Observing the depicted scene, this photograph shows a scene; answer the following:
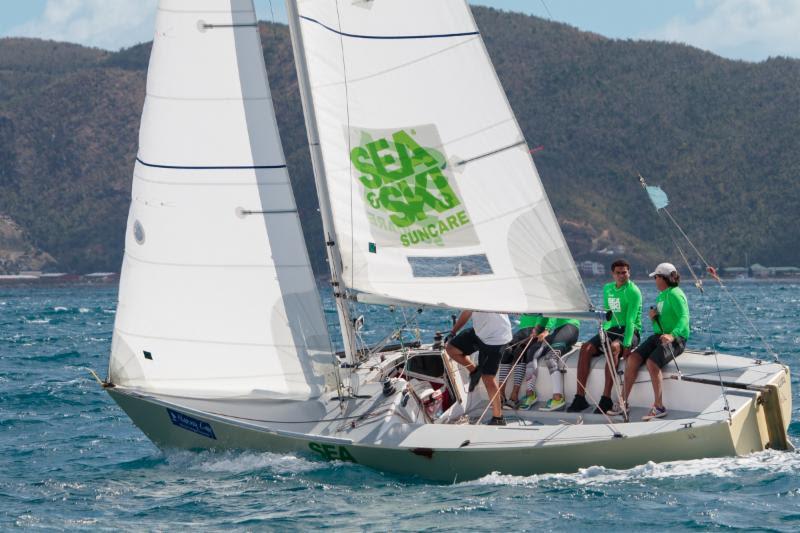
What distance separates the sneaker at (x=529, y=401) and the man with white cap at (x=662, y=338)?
0.95m

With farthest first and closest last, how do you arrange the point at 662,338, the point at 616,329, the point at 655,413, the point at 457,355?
the point at 616,329 < the point at 457,355 < the point at 662,338 < the point at 655,413

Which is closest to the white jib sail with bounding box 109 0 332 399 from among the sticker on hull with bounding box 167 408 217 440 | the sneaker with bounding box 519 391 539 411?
the sticker on hull with bounding box 167 408 217 440

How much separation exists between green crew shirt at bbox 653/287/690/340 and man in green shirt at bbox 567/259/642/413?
21cm

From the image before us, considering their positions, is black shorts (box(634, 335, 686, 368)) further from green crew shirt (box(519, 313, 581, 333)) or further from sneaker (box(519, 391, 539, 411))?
sneaker (box(519, 391, 539, 411))

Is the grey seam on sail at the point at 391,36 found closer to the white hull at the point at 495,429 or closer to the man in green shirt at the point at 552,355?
the man in green shirt at the point at 552,355

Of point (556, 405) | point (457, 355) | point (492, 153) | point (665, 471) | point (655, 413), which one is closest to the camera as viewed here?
point (665, 471)

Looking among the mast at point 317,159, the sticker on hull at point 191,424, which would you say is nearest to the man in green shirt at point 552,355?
the mast at point 317,159

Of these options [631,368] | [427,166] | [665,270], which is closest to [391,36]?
[427,166]

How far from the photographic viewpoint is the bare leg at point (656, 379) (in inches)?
380

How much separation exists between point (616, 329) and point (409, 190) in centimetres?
223

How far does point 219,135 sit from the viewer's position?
9938mm

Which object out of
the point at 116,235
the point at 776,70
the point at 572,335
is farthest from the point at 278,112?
the point at 572,335

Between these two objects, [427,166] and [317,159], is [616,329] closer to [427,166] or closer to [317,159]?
[427,166]

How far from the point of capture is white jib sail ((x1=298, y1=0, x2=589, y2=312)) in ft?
30.8
